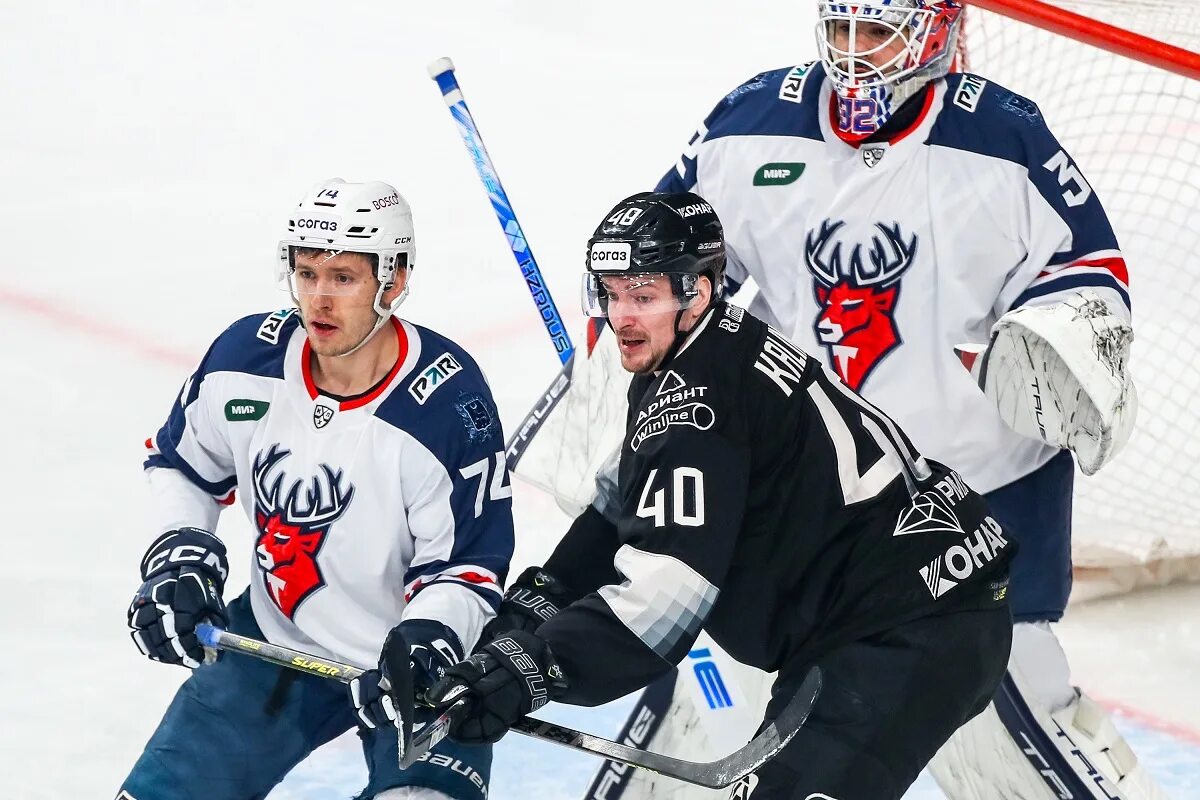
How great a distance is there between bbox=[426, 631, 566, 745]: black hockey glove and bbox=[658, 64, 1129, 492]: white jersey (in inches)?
41.4

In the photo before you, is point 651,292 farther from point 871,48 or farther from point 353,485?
point 871,48

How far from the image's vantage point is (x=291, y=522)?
8.34 ft

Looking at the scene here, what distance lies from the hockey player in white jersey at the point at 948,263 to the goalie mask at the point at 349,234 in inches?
25.1

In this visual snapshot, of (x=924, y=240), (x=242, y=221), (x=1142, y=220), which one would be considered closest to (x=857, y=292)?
(x=924, y=240)

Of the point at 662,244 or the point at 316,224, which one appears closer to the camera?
the point at 662,244

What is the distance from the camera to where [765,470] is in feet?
6.96

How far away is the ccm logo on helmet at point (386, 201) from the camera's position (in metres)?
2.62

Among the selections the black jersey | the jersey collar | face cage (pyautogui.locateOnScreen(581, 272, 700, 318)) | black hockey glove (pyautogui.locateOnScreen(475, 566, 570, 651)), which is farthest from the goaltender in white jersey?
black hockey glove (pyautogui.locateOnScreen(475, 566, 570, 651))

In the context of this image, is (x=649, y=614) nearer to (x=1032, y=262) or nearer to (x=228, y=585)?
(x=1032, y=262)

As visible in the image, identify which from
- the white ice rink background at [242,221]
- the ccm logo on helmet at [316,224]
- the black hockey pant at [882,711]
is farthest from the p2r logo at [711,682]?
the ccm logo on helmet at [316,224]

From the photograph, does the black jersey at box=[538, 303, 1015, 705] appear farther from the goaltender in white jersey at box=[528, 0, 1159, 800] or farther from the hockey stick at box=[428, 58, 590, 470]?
the hockey stick at box=[428, 58, 590, 470]

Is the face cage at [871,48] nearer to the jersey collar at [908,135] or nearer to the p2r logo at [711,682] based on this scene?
the jersey collar at [908,135]

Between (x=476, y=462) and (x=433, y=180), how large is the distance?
10.2 feet

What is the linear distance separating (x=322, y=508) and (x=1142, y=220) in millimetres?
2278
